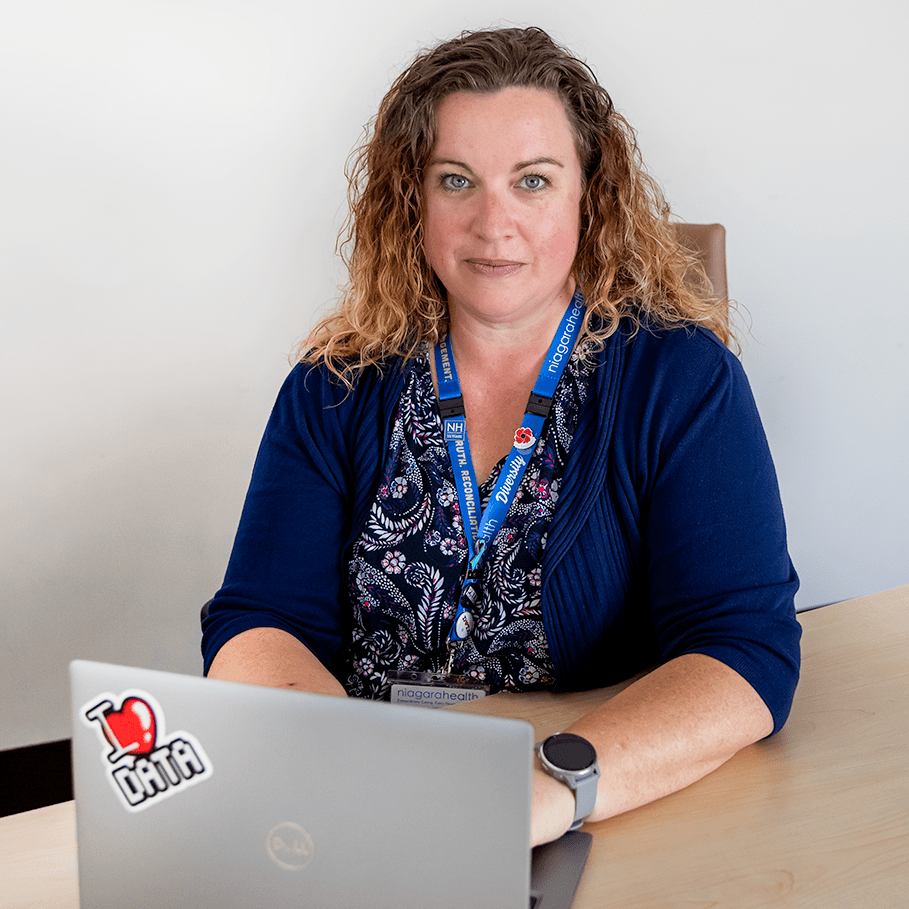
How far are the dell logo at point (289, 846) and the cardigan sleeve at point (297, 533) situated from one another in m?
0.67

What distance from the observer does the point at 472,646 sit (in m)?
1.40

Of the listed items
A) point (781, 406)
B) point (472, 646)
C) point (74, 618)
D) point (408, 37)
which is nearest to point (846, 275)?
point (781, 406)

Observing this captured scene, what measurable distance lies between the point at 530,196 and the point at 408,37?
95cm

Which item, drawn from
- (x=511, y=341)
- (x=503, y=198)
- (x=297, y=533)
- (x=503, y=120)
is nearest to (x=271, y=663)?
(x=297, y=533)

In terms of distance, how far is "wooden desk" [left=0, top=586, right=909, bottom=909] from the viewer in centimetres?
86

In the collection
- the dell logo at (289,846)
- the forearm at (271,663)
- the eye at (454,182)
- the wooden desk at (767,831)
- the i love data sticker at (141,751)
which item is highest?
the eye at (454,182)

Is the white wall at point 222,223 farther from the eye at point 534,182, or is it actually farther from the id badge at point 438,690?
the id badge at point 438,690

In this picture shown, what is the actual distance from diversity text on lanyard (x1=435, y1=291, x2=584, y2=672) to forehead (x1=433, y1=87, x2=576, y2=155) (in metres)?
0.30

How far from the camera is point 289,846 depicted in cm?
69

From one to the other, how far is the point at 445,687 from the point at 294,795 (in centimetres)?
72

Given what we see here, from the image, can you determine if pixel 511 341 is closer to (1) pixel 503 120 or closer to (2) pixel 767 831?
(1) pixel 503 120

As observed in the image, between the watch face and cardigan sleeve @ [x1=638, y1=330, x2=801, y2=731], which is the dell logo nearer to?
the watch face

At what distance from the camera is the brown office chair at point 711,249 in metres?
1.78

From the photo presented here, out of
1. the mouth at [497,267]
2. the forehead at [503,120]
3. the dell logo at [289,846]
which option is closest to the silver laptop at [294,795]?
the dell logo at [289,846]
